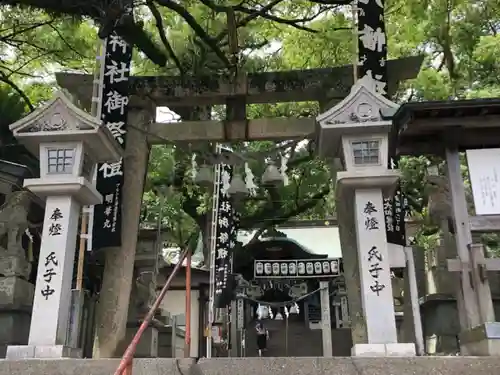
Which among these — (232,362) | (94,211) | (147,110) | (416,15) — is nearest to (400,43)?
(416,15)

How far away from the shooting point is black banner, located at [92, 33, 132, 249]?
8234 millimetres

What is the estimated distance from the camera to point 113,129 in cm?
863

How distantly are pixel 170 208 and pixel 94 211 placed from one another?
767 cm

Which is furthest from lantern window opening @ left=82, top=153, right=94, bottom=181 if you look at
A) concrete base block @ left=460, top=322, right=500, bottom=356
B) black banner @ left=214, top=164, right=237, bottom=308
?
black banner @ left=214, top=164, right=237, bottom=308

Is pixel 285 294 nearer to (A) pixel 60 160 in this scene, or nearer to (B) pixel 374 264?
(B) pixel 374 264

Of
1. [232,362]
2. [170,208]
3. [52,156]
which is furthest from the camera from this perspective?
[170,208]

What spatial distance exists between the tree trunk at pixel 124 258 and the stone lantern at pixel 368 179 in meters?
4.14

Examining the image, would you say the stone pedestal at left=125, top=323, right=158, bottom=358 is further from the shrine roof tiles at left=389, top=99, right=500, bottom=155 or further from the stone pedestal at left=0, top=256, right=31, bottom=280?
the shrine roof tiles at left=389, top=99, right=500, bottom=155

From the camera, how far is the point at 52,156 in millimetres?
5695

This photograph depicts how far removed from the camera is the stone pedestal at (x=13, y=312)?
7285mm

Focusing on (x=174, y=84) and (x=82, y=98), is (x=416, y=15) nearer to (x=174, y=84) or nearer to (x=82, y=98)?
(x=174, y=84)

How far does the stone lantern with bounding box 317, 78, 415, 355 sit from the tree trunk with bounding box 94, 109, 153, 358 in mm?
4138

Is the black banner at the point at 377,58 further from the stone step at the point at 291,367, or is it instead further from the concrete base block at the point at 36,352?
the concrete base block at the point at 36,352

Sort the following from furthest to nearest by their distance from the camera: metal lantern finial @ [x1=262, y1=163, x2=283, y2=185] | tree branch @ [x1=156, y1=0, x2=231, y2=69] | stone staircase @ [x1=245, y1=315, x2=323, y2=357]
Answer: stone staircase @ [x1=245, y1=315, x2=323, y2=357] → metal lantern finial @ [x1=262, y1=163, x2=283, y2=185] → tree branch @ [x1=156, y1=0, x2=231, y2=69]
